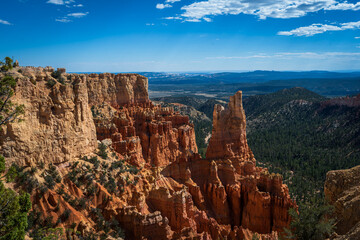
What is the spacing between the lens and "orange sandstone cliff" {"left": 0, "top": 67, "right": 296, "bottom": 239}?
18.5 m

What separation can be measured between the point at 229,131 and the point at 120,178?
59.8 feet

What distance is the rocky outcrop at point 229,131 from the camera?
121 ft

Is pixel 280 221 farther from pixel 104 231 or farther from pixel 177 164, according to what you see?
pixel 104 231

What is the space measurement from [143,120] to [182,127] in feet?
23.5

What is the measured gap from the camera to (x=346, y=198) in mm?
14352

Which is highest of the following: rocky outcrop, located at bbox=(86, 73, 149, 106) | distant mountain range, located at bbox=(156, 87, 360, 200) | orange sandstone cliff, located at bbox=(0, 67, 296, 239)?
rocky outcrop, located at bbox=(86, 73, 149, 106)

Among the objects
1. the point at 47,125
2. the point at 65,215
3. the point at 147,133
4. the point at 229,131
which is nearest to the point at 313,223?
the point at 65,215

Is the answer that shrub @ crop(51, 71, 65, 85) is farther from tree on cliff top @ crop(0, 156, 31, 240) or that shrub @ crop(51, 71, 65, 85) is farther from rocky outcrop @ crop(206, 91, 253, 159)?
rocky outcrop @ crop(206, 91, 253, 159)

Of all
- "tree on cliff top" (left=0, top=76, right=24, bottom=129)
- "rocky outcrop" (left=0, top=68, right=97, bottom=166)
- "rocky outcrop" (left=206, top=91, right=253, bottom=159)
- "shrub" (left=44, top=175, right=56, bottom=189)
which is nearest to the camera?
"tree on cliff top" (left=0, top=76, right=24, bottom=129)

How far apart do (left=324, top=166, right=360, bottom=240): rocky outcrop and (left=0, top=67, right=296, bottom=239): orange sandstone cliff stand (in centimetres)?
1038

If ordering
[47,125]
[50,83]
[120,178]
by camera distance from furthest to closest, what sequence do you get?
[120,178]
[50,83]
[47,125]

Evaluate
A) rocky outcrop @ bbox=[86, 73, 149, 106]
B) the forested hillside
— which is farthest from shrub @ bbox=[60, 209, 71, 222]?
the forested hillside

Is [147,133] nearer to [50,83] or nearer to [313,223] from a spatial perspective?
[50,83]

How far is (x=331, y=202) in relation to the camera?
55.0 feet
